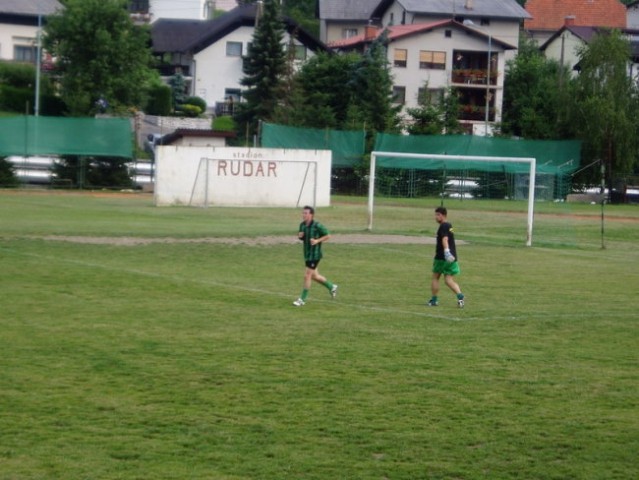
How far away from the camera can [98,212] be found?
38.8 meters

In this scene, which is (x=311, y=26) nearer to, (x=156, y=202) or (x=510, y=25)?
(x=510, y=25)

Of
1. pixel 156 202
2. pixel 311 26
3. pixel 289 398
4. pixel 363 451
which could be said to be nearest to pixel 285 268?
pixel 289 398

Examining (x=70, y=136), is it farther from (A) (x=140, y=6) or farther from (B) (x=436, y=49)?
(A) (x=140, y=6)

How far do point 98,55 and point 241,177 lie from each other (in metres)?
29.4

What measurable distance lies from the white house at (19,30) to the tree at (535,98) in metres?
35.7

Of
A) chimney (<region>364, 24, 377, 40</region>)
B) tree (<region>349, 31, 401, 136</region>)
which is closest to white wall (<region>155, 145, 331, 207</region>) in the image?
tree (<region>349, 31, 401, 136</region>)

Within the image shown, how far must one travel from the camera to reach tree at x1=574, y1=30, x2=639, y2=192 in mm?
60594

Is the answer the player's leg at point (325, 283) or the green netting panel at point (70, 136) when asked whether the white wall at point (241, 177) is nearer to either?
the green netting panel at point (70, 136)

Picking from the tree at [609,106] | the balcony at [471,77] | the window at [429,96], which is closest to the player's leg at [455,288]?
the tree at [609,106]

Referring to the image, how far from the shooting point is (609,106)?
60.9 m

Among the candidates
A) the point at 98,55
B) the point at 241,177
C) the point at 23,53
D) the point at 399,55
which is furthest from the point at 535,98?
the point at 23,53

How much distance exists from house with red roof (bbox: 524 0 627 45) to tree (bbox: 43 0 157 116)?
58693 millimetres

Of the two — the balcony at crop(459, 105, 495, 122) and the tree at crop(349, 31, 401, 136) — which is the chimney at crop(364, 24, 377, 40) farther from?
the tree at crop(349, 31, 401, 136)

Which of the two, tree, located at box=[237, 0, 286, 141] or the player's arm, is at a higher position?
tree, located at box=[237, 0, 286, 141]
